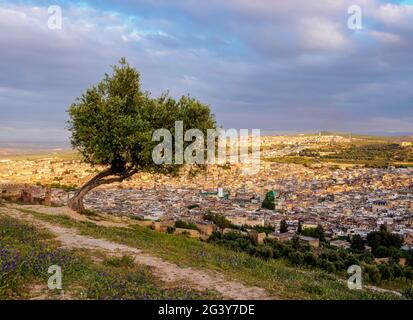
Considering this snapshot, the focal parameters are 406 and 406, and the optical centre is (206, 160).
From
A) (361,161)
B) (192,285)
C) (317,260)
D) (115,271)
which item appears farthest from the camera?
(361,161)

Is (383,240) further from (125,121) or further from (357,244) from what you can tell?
(125,121)

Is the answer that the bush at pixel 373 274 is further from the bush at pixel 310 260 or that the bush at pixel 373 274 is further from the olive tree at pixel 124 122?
the olive tree at pixel 124 122

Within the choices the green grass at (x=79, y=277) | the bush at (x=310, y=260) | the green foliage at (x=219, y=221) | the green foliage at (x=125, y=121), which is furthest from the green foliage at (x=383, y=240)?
the green grass at (x=79, y=277)

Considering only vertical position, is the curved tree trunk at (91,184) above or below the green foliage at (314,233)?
above

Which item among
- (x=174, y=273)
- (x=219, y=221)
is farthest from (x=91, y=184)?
(x=219, y=221)

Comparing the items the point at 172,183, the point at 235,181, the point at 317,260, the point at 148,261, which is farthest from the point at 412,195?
the point at 148,261
